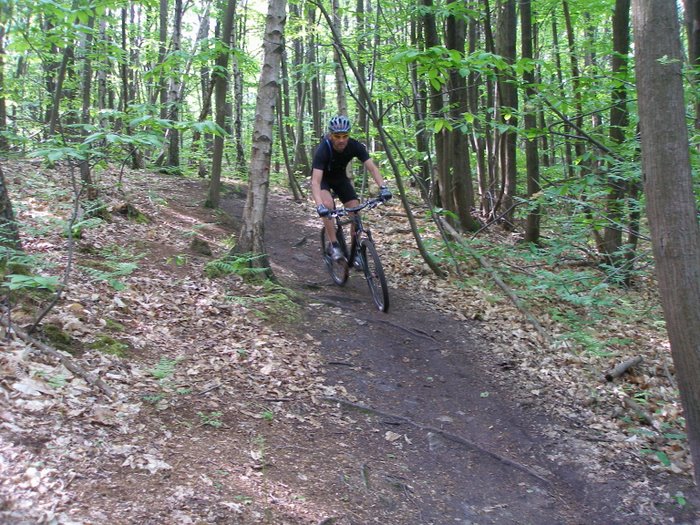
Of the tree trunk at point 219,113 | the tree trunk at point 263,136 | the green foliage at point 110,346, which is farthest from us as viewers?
the tree trunk at point 219,113

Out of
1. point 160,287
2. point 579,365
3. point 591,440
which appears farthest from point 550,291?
point 160,287

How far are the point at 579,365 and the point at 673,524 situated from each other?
8.36ft

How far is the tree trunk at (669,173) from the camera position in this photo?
12.3 feet

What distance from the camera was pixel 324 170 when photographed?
7.33 m

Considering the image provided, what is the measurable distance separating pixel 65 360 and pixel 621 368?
6010mm

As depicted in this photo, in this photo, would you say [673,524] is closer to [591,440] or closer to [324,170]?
[591,440]

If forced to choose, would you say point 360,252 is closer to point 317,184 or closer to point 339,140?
point 317,184

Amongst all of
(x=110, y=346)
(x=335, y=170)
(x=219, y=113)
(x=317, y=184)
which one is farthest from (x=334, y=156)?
(x=219, y=113)

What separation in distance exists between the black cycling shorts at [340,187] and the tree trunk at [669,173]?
4337mm

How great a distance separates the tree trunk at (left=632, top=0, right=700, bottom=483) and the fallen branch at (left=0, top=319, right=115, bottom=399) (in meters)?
4.38

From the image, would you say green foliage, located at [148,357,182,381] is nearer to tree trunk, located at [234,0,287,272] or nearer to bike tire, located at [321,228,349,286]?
tree trunk, located at [234,0,287,272]

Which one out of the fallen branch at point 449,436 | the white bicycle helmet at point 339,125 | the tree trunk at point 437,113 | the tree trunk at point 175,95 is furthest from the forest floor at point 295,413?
the tree trunk at point 175,95

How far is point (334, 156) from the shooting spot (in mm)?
7270

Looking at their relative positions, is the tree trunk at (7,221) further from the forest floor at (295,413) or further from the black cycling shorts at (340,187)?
the black cycling shorts at (340,187)
